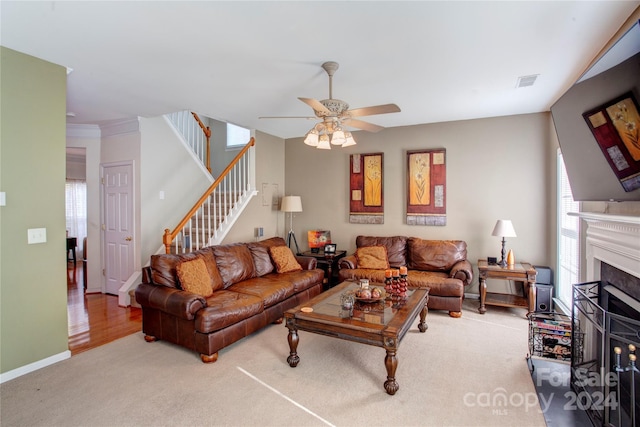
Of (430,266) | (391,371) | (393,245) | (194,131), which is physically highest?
(194,131)

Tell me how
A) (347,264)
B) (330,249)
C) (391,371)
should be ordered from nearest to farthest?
1. (391,371)
2. (347,264)
3. (330,249)

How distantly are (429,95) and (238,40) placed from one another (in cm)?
226

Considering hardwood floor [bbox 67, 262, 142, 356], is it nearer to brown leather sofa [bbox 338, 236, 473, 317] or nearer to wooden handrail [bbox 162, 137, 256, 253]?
wooden handrail [bbox 162, 137, 256, 253]

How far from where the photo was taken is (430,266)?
4594 millimetres

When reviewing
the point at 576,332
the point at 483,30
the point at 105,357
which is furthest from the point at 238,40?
the point at 576,332

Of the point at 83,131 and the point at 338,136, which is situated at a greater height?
the point at 83,131

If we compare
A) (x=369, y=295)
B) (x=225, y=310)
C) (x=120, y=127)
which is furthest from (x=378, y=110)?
(x=120, y=127)

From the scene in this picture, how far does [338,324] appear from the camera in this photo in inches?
99.3

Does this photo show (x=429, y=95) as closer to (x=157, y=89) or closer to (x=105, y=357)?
(x=157, y=89)

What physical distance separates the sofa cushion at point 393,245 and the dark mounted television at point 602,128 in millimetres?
2617

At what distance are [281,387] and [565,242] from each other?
3700 millimetres

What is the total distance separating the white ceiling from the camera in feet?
6.87

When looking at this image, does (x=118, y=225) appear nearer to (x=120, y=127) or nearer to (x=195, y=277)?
(x=120, y=127)

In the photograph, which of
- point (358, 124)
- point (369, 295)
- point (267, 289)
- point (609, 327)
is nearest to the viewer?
point (609, 327)
